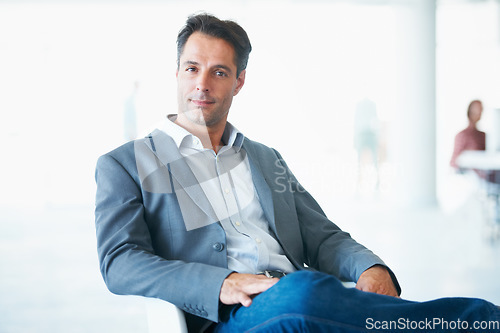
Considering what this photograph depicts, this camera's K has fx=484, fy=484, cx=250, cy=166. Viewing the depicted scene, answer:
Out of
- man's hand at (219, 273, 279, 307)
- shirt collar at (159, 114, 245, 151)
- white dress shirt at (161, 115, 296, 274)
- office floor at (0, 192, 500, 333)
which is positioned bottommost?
office floor at (0, 192, 500, 333)

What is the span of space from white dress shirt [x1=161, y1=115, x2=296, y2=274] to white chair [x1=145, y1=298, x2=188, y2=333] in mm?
249

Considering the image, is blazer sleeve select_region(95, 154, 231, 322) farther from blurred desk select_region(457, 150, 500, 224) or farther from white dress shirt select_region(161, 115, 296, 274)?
blurred desk select_region(457, 150, 500, 224)

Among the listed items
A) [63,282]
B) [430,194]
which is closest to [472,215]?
[430,194]

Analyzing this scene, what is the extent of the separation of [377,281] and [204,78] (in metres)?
0.80

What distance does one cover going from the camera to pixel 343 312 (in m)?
1.02

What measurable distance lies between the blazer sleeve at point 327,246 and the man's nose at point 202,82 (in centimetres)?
38

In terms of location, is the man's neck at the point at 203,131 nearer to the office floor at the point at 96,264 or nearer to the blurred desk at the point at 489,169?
the office floor at the point at 96,264

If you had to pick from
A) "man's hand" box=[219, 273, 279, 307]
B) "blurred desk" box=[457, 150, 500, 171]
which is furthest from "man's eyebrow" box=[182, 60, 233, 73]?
"blurred desk" box=[457, 150, 500, 171]

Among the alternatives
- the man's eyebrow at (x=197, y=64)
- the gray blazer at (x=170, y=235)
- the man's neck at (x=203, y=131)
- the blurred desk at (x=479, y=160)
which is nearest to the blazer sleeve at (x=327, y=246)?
the gray blazer at (x=170, y=235)

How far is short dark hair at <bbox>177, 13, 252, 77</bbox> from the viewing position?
5.11ft

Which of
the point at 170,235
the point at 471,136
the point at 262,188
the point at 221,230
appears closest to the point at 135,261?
the point at 170,235

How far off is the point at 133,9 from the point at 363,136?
358 cm

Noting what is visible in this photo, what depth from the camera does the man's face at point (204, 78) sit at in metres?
1.54

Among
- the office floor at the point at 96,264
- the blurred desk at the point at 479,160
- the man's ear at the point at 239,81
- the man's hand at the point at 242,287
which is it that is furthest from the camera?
the blurred desk at the point at 479,160
